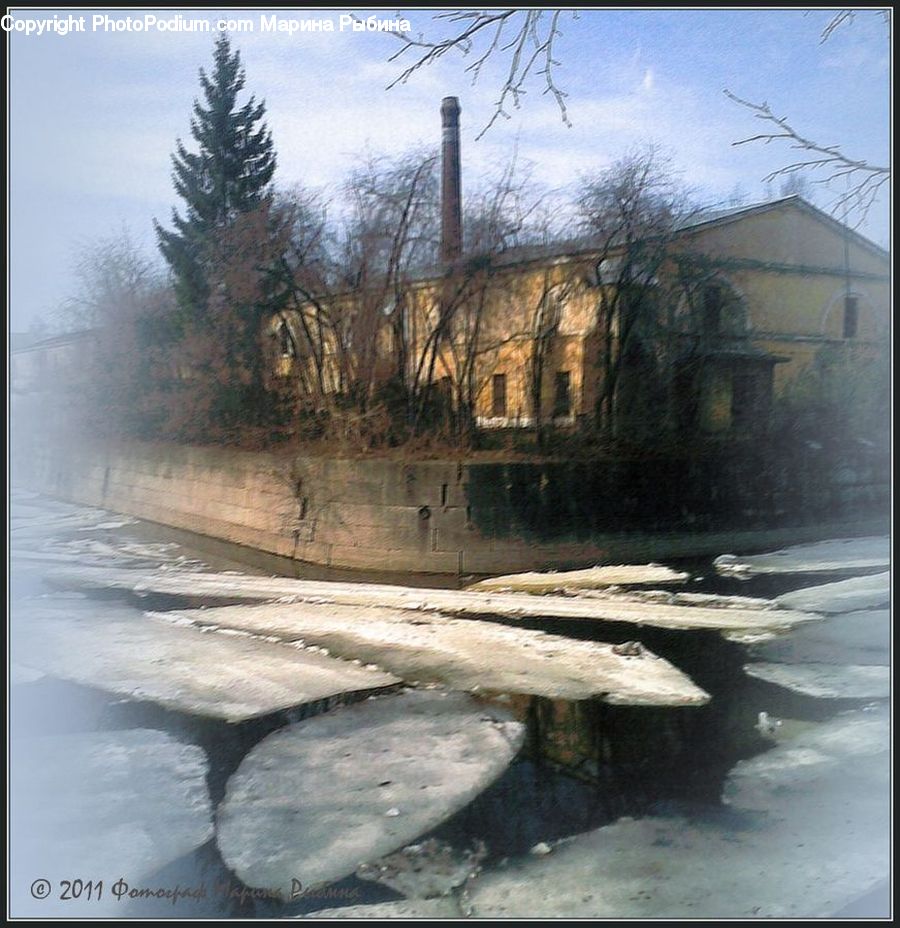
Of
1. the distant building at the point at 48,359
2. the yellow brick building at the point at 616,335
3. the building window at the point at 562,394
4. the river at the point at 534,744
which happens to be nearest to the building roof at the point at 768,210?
the yellow brick building at the point at 616,335

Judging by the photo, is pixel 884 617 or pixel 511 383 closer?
pixel 884 617

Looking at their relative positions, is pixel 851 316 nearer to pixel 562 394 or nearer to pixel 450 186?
pixel 562 394

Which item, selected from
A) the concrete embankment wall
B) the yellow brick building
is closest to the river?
the concrete embankment wall

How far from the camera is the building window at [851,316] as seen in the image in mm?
Result: 4781

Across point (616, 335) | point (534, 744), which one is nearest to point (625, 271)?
point (616, 335)

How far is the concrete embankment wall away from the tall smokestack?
4.68 ft

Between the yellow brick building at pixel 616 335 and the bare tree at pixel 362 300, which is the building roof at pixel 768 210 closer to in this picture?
the yellow brick building at pixel 616 335

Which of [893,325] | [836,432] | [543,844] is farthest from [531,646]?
[893,325]

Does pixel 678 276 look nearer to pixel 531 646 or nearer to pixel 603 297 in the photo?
pixel 603 297

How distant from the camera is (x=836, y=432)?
482 cm

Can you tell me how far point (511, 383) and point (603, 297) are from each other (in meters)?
0.75

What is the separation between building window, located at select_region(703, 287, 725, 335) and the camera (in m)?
5.14

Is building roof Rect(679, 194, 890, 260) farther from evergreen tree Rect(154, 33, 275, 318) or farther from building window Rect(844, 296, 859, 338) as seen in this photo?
evergreen tree Rect(154, 33, 275, 318)

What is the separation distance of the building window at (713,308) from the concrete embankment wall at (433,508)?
90 cm
